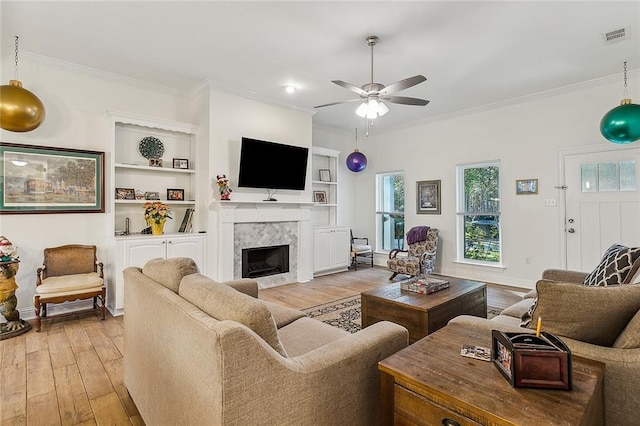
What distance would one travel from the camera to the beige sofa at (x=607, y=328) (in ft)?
4.29

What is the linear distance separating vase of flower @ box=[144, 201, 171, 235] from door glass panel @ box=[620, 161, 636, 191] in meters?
6.06

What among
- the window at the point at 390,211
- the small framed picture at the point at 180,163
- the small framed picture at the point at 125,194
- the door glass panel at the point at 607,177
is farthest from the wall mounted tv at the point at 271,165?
the door glass panel at the point at 607,177

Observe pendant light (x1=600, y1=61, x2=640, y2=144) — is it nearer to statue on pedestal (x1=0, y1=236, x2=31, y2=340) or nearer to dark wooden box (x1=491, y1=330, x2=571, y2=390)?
dark wooden box (x1=491, y1=330, x2=571, y2=390)

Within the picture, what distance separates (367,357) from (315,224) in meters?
5.18

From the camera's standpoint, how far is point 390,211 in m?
7.19

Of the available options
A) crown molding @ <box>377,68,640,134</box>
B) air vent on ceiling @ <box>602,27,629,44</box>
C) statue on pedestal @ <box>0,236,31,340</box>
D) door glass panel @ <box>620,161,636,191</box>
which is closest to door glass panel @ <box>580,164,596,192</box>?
door glass panel @ <box>620,161,636,191</box>

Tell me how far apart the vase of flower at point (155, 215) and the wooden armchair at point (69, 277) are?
2.28 feet

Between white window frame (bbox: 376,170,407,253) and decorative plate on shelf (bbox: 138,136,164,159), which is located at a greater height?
decorative plate on shelf (bbox: 138,136,164,159)

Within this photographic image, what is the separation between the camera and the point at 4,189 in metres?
3.56

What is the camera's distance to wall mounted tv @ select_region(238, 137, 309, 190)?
478 cm

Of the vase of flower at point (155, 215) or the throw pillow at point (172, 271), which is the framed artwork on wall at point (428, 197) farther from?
the throw pillow at point (172, 271)

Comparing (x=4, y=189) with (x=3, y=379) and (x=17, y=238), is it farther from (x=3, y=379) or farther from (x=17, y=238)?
(x=3, y=379)

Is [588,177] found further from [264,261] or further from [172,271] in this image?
[172,271]

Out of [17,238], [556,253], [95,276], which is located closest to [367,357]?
[95,276]
